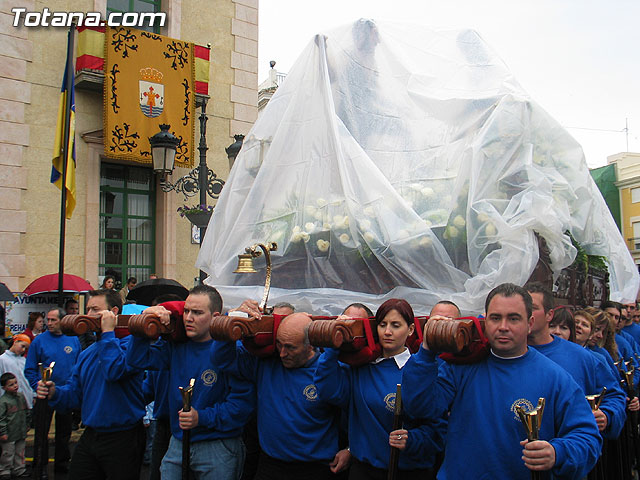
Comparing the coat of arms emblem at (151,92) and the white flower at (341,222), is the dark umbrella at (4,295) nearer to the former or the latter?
the coat of arms emblem at (151,92)

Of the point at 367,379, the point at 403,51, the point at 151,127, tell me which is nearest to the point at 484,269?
the point at 367,379

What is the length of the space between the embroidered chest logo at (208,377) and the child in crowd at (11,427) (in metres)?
3.69

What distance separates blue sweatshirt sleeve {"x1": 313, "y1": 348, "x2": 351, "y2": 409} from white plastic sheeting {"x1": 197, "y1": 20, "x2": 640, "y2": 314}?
1176mm

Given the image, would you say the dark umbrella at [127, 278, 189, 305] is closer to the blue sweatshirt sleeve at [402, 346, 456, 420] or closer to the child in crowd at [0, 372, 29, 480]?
the child in crowd at [0, 372, 29, 480]

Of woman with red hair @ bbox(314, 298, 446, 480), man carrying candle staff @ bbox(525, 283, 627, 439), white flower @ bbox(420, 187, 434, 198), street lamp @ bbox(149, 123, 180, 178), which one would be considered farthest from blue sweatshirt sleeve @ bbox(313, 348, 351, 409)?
street lamp @ bbox(149, 123, 180, 178)

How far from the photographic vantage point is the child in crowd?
6.50 metres

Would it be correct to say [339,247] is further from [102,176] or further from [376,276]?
[102,176]

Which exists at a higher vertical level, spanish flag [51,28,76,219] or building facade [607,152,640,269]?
building facade [607,152,640,269]

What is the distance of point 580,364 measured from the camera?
3828 mm

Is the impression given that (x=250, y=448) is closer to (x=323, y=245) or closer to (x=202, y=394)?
(x=202, y=394)

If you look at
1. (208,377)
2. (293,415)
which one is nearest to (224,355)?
(208,377)

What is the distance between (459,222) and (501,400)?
2.11 metres

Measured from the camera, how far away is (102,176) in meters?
12.4

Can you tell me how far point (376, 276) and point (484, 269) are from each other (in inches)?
30.5
